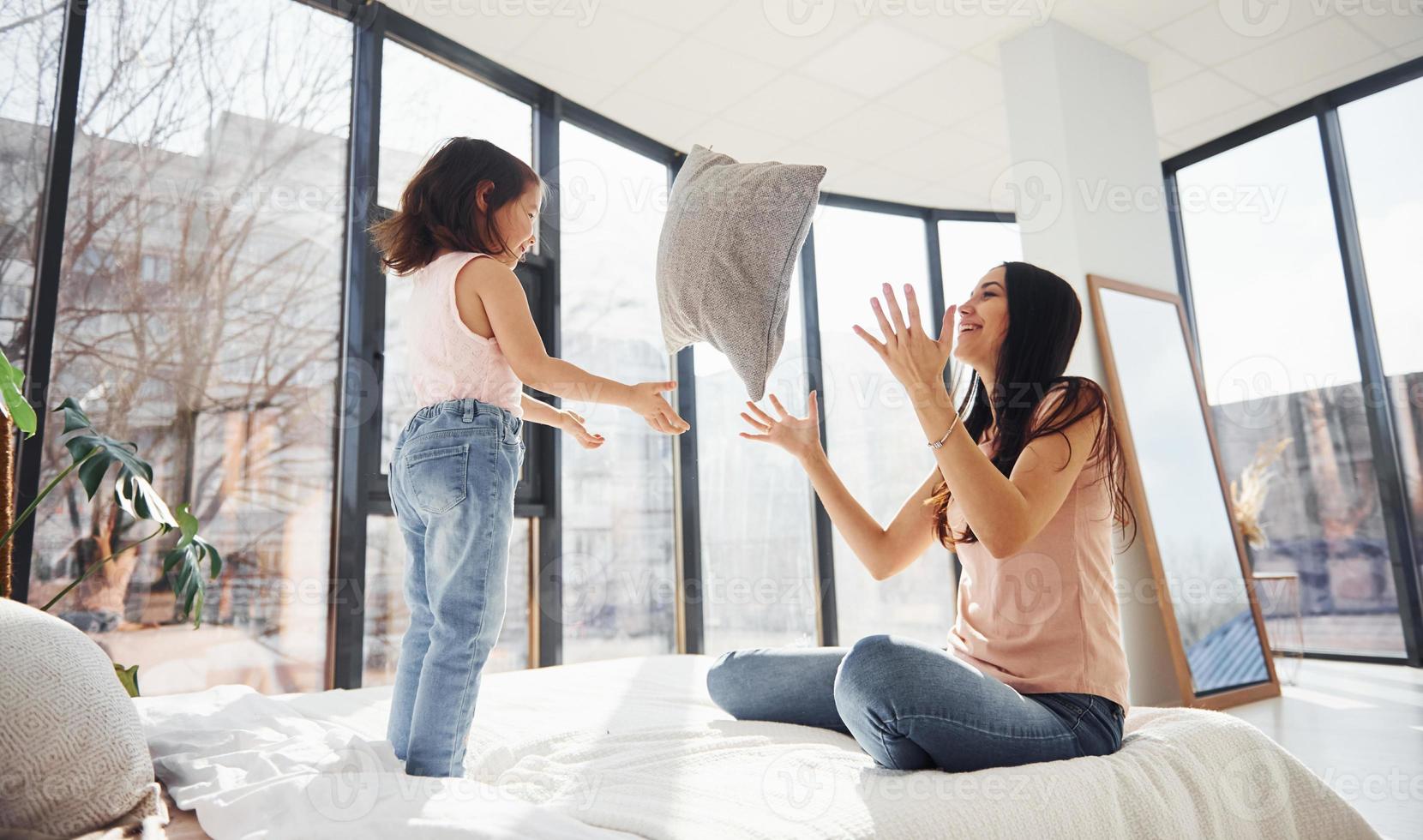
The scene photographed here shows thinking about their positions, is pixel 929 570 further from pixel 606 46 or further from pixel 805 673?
pixel 805 673

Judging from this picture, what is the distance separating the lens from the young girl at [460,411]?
119 centimetres

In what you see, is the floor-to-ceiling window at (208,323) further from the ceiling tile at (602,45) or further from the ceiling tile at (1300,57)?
the ceiling tile at (1300,57)

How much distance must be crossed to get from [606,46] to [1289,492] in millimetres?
3849

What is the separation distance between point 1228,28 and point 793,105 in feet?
5.78

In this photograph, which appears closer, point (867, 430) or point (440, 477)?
point (440, 477)

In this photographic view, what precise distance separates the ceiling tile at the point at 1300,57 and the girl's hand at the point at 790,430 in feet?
10.7

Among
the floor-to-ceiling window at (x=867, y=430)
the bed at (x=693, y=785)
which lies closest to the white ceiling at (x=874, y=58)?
the floor-to-ceiling window at (x=867, y=430)

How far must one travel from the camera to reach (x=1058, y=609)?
1208 mm

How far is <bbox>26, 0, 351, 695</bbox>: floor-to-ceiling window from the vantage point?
2250 mm

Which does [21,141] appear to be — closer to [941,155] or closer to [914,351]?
[914,351]

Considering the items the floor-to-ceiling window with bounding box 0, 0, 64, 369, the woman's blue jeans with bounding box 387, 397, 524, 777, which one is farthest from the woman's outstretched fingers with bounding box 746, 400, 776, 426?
the floor-to-ceiling window with bounding box 0, 0, 64, 369

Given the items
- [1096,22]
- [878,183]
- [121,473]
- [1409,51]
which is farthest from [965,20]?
[121,473]

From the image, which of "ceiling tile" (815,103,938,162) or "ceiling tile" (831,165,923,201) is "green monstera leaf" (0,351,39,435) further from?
"ceiling tile" (831,165,923,201)

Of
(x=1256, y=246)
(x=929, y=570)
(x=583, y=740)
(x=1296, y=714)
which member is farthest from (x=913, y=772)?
(x=1256, y=246)
